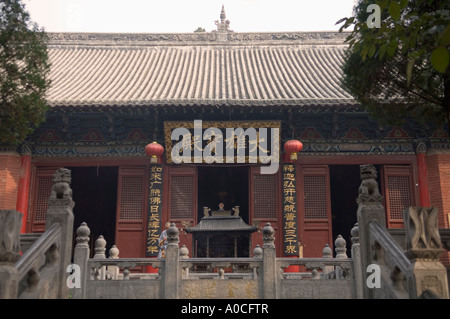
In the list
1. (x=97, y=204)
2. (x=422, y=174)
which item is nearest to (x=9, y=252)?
(x=422, y=174)

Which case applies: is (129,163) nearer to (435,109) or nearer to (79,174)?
(79,174)

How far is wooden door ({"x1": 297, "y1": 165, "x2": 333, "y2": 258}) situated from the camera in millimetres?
12859

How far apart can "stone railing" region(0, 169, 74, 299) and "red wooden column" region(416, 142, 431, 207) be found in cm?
932

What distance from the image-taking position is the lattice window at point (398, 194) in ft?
43.0

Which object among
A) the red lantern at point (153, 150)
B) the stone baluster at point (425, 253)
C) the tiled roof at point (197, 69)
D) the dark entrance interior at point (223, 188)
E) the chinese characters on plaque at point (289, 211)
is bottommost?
the stone baluster at point (425, 253)

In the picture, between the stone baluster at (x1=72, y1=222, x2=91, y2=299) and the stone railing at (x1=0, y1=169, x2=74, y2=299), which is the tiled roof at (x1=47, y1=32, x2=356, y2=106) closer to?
the stone baluster at (x1=72, y1=222, x2=91, y2=299)

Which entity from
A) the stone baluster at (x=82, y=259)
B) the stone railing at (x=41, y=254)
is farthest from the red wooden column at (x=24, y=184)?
the stone railing at (x=41, y=254)

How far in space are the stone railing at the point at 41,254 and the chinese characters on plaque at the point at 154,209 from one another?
6337 mm

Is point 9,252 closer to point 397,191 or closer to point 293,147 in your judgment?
point 293,147

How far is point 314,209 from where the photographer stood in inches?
517

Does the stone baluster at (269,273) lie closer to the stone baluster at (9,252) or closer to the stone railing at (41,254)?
the stone railing at (41,254)

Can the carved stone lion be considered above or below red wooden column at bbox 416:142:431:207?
below

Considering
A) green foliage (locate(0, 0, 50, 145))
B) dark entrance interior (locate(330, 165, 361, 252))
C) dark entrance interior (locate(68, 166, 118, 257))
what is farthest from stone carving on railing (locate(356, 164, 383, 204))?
dark entrance interior (locate(68, 166, 118, 257))
